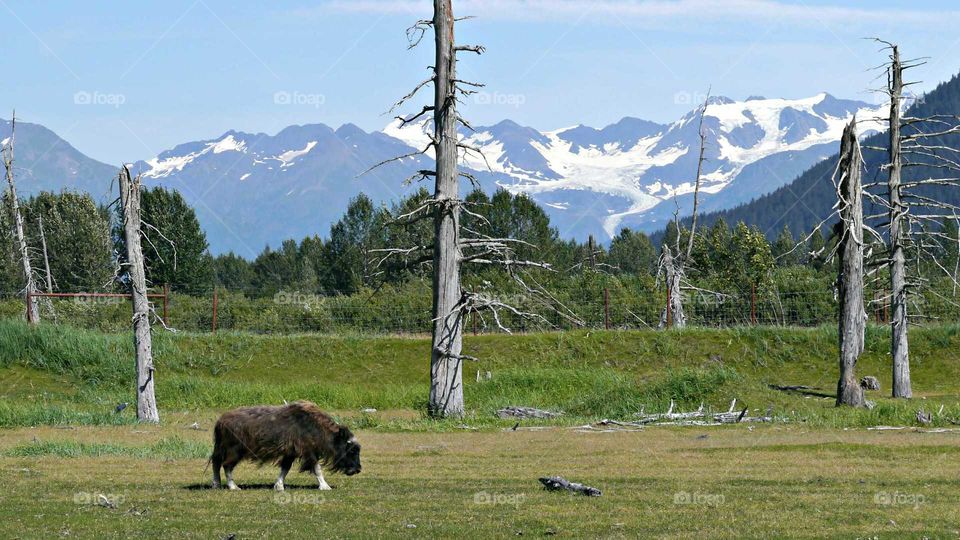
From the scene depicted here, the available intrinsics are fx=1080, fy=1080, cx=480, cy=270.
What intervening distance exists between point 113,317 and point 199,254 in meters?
42.2

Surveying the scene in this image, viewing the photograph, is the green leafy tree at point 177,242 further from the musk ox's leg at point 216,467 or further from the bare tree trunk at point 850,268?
the musk ox's leg at point 216,467

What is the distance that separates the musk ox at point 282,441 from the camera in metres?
17.2

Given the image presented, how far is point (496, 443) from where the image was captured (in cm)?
2542

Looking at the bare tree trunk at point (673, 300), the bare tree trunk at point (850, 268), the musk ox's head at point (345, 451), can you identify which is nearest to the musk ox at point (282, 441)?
the musk ox's head at point (345, 451)

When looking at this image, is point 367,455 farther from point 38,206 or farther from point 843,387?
point 38,206

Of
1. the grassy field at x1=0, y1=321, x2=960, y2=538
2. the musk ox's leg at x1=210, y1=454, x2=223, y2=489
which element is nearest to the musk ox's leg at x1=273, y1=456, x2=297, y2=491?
the grassy field at x1=0, y1=321, x2=960, y2=538

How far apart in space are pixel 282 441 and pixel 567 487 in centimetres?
459

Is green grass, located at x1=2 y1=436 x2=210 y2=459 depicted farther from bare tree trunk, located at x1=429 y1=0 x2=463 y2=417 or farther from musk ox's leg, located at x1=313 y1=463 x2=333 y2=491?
bare tree trunk, located at x1=429 y1=0 x2=463 y2=417

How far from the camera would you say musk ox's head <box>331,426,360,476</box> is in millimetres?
17672

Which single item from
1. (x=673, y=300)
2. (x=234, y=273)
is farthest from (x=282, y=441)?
(x=234, y=273)

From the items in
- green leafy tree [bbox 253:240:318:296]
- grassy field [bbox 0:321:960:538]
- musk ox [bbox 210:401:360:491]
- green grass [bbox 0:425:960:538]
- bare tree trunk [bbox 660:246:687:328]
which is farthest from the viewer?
green leafy tree [bbox 253:240:318:296]

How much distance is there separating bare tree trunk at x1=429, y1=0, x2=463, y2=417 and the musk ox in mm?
13437

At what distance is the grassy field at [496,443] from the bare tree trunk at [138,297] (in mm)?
893

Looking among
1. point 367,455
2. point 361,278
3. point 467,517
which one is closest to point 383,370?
point 367,455
